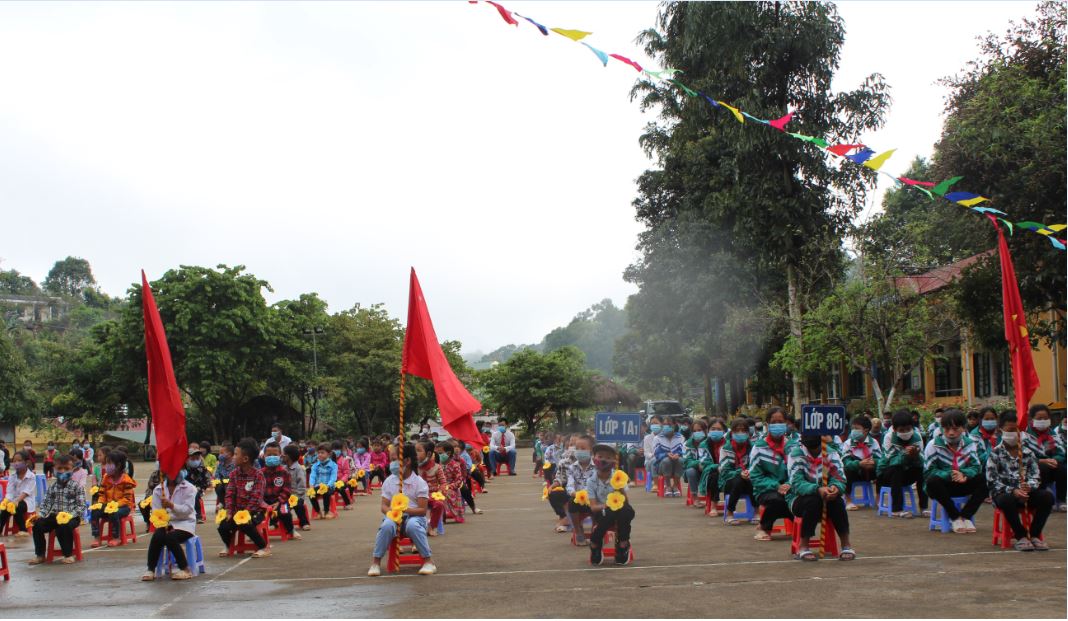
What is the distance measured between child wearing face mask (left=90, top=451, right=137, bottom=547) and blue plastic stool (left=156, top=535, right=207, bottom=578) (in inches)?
137

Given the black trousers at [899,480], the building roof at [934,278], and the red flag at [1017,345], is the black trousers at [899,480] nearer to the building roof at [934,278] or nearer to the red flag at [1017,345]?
the red flag at [1017,345]

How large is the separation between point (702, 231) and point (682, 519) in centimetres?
2125

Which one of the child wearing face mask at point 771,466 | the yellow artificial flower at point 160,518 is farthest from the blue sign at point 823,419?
the yellow artificial flower at point 160,518

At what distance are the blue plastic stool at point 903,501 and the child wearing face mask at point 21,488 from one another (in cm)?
1231

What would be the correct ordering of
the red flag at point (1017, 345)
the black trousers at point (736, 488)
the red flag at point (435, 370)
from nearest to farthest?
the red flag at point (435, 370)
the red flag at point (1017, 345)
the black trousers at point (736, 488)

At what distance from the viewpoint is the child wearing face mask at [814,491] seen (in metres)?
10.7

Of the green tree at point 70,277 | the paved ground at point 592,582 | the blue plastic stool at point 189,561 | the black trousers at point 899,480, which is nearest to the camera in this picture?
the paved ground at point 592,582

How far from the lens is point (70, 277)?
122375 mm

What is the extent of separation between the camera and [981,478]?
12477mm

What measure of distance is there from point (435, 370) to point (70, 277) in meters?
123

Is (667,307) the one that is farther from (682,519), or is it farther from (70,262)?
(70,262)

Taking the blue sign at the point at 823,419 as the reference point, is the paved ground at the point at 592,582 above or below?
below

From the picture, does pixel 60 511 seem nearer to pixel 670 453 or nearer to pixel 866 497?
pixel 670 453

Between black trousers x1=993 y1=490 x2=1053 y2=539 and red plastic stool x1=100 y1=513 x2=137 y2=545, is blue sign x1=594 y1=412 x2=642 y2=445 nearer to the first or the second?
black trousers x1=993 y1=490 x2=1053 y2=539
